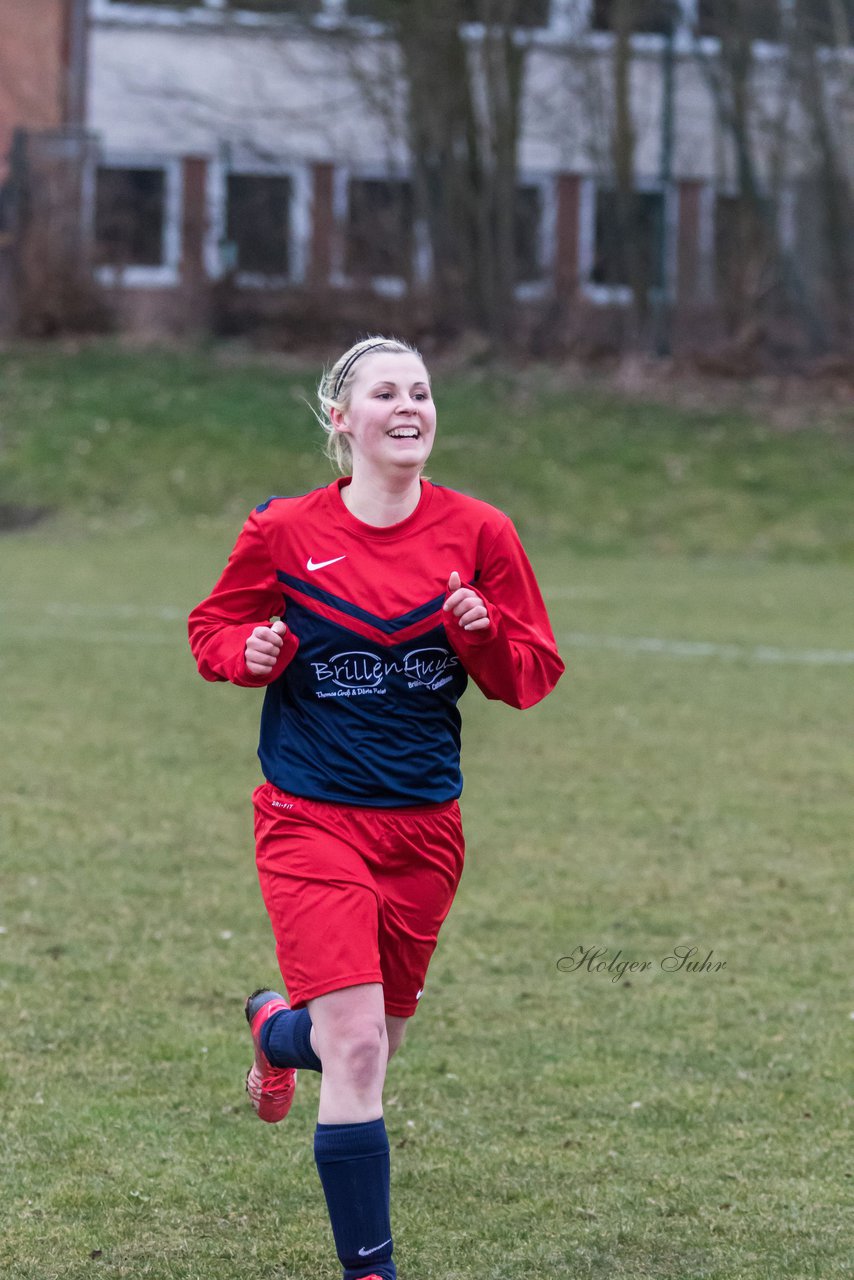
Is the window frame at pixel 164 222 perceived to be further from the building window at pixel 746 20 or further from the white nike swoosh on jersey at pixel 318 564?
the white nike swoosh on jersey at pixel 318 564

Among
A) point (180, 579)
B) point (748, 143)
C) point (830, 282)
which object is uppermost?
point (748, 143)

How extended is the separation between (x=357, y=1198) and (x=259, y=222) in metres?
26.6

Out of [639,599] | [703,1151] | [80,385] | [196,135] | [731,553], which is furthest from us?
[196,135]

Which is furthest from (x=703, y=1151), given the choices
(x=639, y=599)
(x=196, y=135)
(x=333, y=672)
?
(x=196, y=135)

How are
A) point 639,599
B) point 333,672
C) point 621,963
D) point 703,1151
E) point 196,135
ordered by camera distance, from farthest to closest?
1. point 196,135
2. point 639,599
3. point 621,963
4. point 703,1151
5. point 333,672

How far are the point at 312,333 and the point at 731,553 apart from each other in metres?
8.96

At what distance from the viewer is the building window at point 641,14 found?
2642 centimetres

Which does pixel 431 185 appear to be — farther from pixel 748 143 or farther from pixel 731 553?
pixel 731 553

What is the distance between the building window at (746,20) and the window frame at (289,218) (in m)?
6.37

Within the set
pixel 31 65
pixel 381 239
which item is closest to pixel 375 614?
pixel 381 239

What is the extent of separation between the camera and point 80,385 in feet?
83.4

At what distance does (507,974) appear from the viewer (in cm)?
627

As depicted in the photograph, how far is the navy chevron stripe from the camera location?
3955 millimetres
